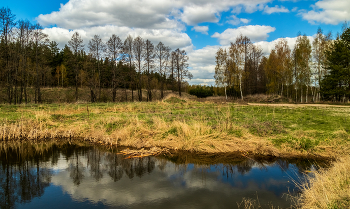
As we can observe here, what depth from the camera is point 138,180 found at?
23.4 ft

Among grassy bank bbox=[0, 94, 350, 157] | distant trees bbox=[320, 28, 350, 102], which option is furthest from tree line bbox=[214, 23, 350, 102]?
grassy bank bbox=[0, 94, 350, 157]

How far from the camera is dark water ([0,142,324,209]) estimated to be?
5.78 m

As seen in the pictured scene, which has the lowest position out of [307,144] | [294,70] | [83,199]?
[83,199]

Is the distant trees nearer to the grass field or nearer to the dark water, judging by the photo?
the grass field

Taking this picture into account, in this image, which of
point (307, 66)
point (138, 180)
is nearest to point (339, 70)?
point (307, 66)

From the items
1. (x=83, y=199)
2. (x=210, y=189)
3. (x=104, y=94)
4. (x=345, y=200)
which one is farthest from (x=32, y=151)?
(x=104, y=94)

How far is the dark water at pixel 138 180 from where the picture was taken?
5781 mm

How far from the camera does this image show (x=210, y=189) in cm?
647

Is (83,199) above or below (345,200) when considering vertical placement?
below

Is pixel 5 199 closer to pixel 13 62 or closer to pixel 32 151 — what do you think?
pixel 32 151

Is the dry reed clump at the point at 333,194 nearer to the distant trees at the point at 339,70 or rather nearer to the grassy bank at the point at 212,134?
the grassy bank at the point at 212,134

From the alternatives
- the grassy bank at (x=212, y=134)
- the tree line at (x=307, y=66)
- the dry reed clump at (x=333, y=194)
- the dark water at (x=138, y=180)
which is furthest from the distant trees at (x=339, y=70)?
the dry reed clump at (x=333, y=194)

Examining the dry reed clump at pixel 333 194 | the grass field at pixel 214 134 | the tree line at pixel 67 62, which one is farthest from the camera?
the tree line at pixel 67 62

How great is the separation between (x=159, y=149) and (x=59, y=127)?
755 centimetres
